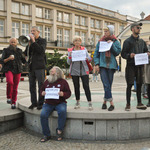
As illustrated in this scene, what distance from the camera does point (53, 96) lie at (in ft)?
15.2

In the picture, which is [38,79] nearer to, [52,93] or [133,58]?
[52,93]

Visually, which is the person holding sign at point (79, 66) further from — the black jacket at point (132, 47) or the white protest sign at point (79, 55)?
the black jacket at point (132, 47)

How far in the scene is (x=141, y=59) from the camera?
15.5 ft

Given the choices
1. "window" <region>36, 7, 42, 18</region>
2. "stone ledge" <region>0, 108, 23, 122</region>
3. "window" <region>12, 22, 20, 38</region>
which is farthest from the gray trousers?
"window" <region>36, 7, 42, 18</region>

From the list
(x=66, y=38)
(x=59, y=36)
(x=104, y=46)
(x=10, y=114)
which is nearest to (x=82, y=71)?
(x=104, y=46)

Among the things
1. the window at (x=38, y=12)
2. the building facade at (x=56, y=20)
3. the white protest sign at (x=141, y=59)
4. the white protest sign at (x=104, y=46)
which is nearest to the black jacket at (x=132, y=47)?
the white protest sign at (x=141, y=59)

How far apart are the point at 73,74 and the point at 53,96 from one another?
77 cm

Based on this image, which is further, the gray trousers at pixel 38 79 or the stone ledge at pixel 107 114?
the gray trousers at pixel 38 79

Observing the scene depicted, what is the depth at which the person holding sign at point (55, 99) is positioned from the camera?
4480 mm

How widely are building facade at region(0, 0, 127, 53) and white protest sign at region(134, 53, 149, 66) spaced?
31.4m

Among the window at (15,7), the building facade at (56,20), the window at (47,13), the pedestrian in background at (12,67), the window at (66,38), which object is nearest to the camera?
the pedestrian in background at (12,67)

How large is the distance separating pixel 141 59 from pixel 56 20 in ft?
127

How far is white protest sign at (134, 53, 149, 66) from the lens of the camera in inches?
185

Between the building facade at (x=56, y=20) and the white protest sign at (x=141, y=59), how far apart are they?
31.4 m
